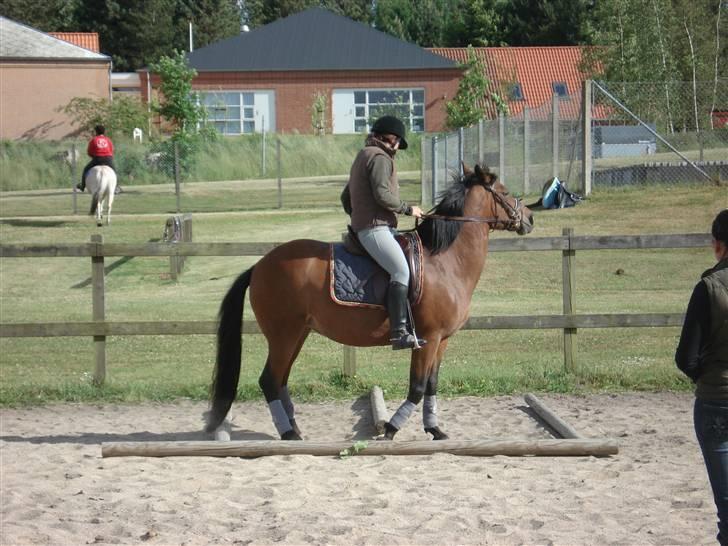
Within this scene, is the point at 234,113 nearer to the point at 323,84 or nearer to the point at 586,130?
the point at 323,84

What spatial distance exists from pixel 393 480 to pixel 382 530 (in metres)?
1.22

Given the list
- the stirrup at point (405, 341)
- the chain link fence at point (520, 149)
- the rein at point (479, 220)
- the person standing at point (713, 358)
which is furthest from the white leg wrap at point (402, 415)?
the chain link fence at point (520, 149)

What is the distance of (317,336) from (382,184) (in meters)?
7.04

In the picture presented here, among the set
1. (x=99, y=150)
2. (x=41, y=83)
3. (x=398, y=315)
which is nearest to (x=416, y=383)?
(x=398, y=315)

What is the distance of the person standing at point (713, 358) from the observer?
5.20 m

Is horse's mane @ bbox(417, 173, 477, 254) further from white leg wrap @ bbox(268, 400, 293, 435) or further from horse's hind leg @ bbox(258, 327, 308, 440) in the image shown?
white leg wrap @ bbox(268, 400, 293, 435)

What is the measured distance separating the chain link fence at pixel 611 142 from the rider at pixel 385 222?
14.9 m

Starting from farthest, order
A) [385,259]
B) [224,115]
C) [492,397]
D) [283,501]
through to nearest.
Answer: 1. [224,115]
2. [492,397]
3. [385,259]
4. [283,501]

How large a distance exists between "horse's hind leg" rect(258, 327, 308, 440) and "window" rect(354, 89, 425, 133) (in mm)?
44714

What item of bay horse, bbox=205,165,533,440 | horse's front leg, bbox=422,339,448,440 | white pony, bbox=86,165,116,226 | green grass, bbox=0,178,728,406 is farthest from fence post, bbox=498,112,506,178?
horse's front leg, bbox=422,339,448,440

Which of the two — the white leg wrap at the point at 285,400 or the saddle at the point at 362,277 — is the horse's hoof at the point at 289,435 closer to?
the white leg wrap at the point at 285,400

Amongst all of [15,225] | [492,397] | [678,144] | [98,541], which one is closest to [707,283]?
[98,541]

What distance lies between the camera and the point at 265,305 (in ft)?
29.9

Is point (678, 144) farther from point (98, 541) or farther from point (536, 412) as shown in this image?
point (98, 541)
